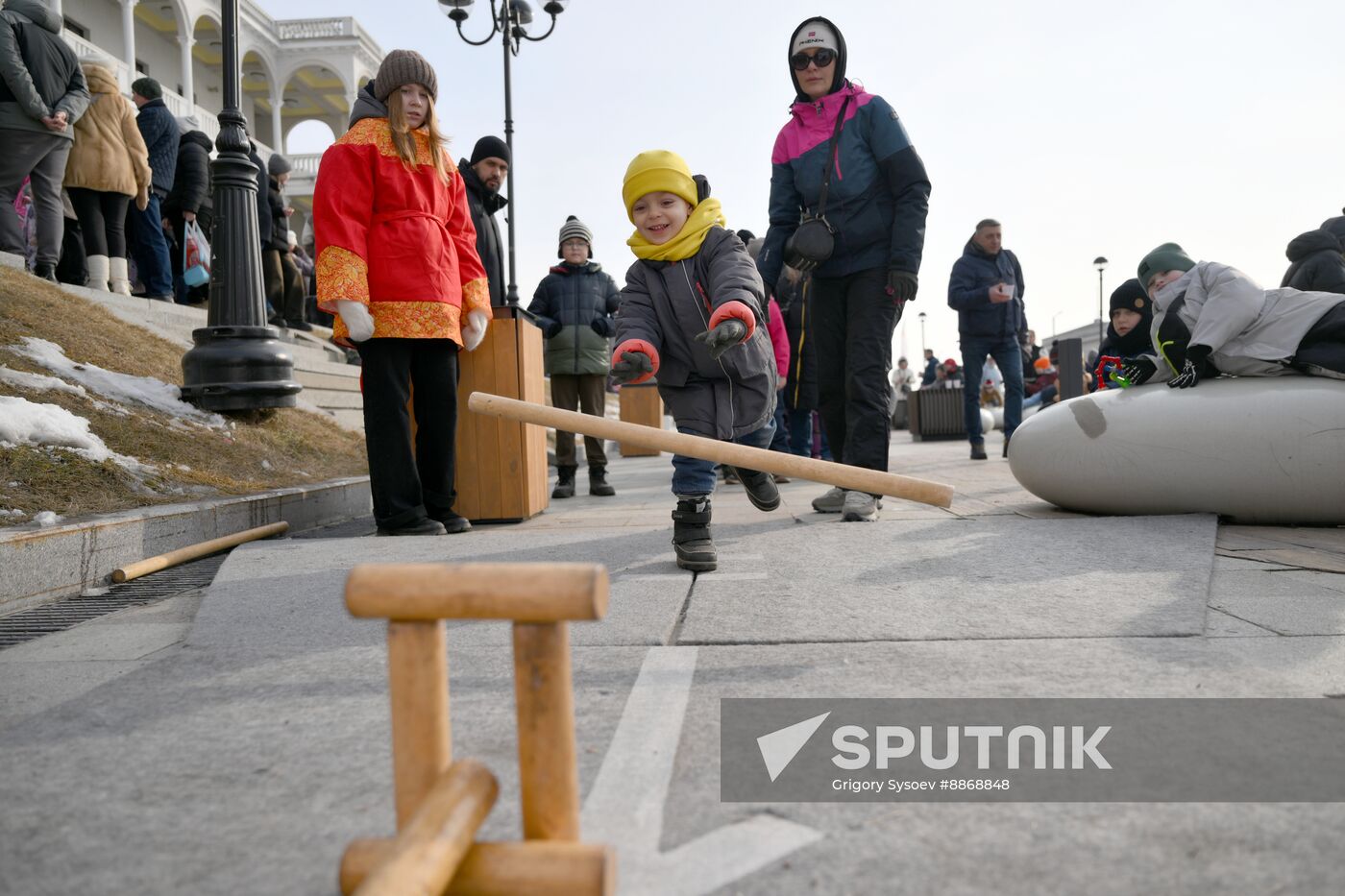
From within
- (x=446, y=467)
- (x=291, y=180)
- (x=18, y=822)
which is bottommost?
(x=18, y=822)

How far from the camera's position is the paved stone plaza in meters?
1.14

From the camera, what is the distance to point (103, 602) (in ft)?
10.2

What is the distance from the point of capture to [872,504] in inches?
159

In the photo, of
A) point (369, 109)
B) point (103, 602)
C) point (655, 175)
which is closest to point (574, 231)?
point (369, 109)

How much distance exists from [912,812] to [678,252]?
7.98 ft

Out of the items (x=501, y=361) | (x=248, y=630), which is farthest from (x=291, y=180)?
(x=248, y=630)

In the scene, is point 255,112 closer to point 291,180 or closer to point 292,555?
point 291,180

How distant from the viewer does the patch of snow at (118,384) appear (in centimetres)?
483

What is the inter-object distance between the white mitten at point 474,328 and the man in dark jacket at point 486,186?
1.09 meters

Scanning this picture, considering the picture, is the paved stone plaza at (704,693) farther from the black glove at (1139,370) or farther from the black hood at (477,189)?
the black hood at (477,189)

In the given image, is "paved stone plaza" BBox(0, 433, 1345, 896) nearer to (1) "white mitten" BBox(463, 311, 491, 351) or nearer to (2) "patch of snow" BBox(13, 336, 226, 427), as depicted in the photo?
(1) "white mitten" BBox(463, 311, 491, 351)

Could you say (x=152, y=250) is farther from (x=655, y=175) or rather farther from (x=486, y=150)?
(x=655, y=175)

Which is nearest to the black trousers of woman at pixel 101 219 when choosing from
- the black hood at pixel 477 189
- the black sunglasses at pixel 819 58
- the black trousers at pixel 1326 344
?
the black hood at pixel 477 189

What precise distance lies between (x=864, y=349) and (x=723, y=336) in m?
1.56
